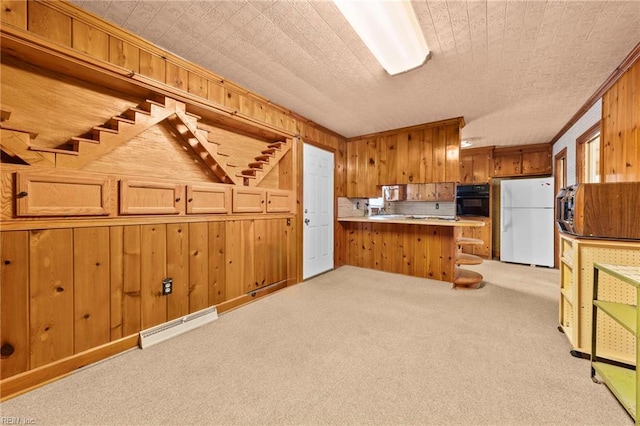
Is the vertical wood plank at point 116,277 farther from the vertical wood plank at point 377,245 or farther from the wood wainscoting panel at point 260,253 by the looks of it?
the vertical wood plank at point 377,245

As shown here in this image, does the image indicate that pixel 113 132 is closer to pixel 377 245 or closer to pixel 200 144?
pixel 200 144

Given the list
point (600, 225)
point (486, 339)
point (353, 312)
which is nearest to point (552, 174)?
point (600, 225)

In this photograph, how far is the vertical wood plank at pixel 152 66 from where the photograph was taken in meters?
2.01

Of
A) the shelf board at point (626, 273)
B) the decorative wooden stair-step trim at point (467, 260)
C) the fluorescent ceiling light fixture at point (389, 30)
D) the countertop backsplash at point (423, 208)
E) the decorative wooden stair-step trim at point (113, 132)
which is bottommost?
the decorative wooden stair-step trim at point (467, 260)

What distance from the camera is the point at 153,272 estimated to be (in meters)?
2.08

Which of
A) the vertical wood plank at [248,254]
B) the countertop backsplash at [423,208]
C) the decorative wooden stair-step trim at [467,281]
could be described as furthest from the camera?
the countertop backsplash at [423,208]

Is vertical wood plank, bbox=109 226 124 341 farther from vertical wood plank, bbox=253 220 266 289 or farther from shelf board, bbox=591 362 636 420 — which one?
shelf board, bbox=591 362 636 420

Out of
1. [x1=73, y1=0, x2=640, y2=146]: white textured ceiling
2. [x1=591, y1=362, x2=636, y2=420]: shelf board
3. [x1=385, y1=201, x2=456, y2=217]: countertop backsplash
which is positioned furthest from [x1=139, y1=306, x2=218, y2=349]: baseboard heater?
[x1=385, y1=201, x2=456, y2=217]: countertop backsplash

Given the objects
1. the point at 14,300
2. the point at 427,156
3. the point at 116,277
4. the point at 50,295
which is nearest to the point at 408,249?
the point at 427,156

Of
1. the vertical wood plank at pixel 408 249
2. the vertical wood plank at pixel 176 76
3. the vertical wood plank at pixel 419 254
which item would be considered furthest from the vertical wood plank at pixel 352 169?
the vertical wood plank at pixel 176 76

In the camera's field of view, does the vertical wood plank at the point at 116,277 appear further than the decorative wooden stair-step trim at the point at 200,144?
No

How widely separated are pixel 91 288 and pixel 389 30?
2.83m

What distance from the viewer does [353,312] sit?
2.62 m

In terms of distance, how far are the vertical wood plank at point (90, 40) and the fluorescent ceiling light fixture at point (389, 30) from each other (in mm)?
1692
